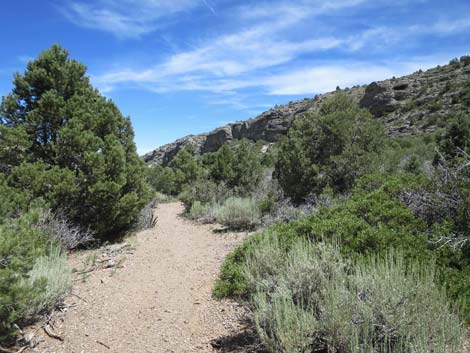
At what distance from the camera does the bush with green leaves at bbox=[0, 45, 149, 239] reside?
6625mm

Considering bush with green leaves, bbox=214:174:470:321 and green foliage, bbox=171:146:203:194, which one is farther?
green foliage, bbox=171:146:203:194

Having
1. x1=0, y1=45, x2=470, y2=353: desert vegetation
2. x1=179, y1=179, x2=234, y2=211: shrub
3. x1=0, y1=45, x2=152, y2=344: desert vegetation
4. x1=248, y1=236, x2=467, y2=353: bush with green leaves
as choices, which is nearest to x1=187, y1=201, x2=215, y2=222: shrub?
x1=0, y1=45, x2=470, y2=353: desert vegetation

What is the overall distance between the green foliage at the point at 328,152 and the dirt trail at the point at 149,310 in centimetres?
429

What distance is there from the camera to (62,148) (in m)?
7.02

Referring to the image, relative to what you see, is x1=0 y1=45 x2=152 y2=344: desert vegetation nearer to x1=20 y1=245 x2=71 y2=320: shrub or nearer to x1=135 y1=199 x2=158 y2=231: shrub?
x1=135 y1=199 x2=158 y2=231: shrub

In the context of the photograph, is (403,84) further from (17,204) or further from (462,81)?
(17,204)

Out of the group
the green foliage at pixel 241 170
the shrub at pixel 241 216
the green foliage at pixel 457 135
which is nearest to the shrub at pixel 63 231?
the shrub at pixel 241 216

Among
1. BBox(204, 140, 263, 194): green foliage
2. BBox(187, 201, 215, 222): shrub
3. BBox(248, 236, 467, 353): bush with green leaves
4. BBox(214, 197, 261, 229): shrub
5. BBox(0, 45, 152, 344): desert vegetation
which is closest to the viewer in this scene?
BBox(248, 236, 467, 353): bush with green leaves

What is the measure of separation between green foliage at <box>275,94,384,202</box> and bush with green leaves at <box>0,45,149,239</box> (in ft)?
17.2

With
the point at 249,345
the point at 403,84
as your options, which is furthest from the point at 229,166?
the point at 403,84

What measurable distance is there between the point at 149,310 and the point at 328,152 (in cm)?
785

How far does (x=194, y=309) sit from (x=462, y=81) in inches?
1321

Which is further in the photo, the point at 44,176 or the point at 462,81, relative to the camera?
the point at 462,81

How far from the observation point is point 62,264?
456 centimetres
